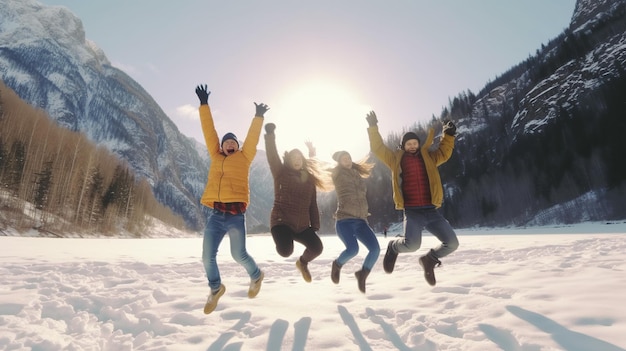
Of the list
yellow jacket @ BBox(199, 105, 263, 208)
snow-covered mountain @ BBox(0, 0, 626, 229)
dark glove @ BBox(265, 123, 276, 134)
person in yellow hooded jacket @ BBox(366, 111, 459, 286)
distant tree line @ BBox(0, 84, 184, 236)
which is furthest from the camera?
snow-covered mountain @ BBox(0, 0, 626, 229)

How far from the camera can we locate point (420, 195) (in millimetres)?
4844

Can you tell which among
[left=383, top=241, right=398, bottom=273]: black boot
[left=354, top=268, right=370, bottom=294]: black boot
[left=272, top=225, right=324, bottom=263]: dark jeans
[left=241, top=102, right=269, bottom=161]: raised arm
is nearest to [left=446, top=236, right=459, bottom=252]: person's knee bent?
[left=383, top=241, right=398, bottom=273]: black boot

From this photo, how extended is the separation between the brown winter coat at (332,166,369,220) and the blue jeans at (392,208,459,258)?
2.58 feet

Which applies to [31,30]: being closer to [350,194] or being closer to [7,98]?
[7,98]

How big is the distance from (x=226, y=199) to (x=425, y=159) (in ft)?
10.00

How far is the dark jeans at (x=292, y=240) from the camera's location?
5109 millimetres

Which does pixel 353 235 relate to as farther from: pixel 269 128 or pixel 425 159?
pixel 269 128

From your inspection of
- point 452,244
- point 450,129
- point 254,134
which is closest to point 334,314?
point 452,244

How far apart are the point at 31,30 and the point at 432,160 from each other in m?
230

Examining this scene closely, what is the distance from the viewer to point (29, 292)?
4320 millimetres

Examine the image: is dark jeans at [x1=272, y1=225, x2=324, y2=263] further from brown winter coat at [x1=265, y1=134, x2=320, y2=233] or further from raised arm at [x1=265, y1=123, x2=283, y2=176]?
raised arm at [x1=265, y1=123, x2=283, y2=176]

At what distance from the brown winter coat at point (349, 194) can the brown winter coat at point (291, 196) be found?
Result: 1.43 feet

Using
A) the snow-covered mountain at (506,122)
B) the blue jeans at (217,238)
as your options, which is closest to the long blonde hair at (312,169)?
the blue jeans at (217,238)

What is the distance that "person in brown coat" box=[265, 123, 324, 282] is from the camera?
5238 millimetres
